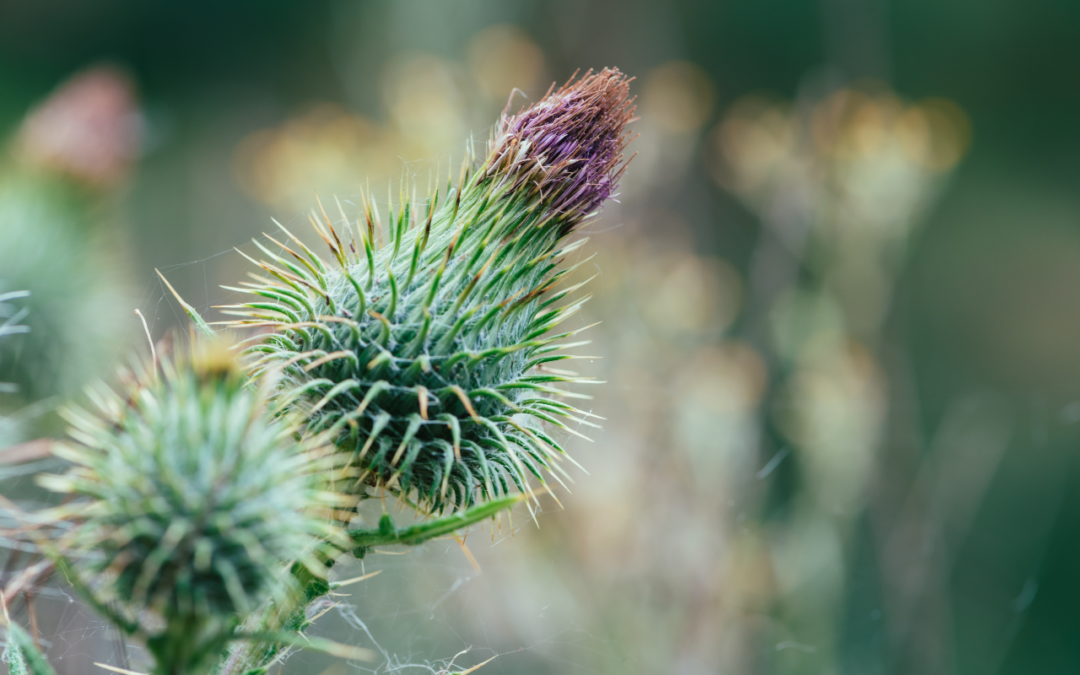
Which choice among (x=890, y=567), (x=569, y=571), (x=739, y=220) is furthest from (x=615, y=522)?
(x=739, y=220)

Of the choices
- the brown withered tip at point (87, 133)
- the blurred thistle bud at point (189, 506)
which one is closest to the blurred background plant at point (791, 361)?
the brown withered tip at point (87, 133)

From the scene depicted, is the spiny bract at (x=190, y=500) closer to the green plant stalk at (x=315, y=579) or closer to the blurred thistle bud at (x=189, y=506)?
the blurred thistle bud at (x=189, y=506)

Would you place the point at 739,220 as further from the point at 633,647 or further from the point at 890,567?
the point at 633,647

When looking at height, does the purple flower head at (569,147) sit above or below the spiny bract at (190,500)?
above

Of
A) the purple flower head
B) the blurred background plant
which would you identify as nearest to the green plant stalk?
the blurred background plant

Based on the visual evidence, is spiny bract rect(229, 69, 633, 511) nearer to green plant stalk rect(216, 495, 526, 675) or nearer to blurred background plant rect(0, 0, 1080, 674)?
green plant stalk rect(216, 495, 526, 675)

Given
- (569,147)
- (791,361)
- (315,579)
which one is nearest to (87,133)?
(569,147)
